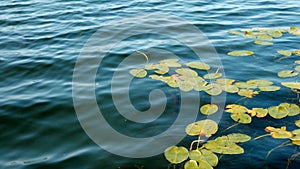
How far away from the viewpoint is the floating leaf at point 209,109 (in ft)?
11.7

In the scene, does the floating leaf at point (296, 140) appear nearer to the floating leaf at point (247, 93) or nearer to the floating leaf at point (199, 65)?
the floating leaf at point (247, 93)

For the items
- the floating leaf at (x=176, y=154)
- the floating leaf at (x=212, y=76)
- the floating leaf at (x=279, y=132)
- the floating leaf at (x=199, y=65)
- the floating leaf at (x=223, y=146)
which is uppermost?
the floating leaf at (x=199, y=65)

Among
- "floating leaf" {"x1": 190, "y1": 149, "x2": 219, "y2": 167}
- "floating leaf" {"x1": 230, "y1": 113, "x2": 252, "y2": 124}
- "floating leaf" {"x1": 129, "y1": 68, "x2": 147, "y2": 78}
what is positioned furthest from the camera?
"floating leaf" {"x1": 129, "y1": 68, "x2": 147, "y2": 78}

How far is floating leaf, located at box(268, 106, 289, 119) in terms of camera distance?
11.3 feet

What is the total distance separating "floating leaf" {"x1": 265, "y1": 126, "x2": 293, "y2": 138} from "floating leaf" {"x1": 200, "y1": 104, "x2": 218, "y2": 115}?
0.57m

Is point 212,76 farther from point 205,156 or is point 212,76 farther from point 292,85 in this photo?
point 205,156

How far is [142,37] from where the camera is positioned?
5941 mm

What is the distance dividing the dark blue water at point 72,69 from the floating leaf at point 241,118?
0.07m

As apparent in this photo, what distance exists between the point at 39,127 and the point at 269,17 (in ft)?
16.7

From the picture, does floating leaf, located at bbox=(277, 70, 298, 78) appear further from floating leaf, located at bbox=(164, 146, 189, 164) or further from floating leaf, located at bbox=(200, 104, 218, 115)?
floating leaf, located at bbox=(164, 146, 189, 164)

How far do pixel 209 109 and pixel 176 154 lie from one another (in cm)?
86

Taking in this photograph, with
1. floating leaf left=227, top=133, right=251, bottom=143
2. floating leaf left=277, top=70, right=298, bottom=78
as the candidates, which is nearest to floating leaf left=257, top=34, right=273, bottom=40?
floating leaf left=277, top=70, right=298, bottom=78

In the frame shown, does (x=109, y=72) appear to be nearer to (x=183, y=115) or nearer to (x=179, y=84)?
(x=179, y=84)

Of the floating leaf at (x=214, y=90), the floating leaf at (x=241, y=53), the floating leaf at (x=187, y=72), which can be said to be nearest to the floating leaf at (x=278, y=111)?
the floating leaf at (x=214, y=90)
